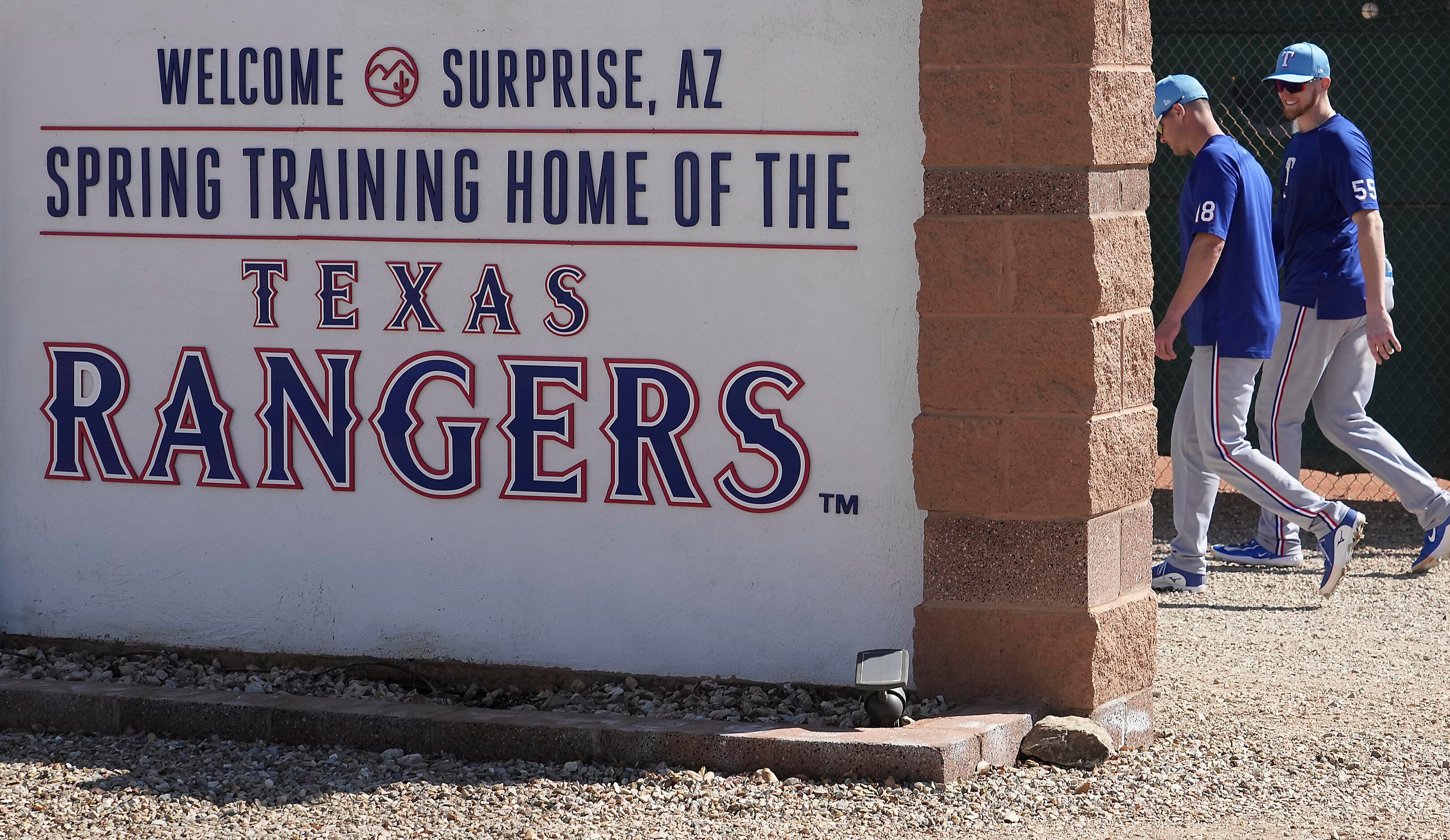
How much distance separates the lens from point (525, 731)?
16.2ft

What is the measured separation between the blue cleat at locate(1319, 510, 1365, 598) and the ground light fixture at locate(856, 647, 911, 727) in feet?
8.89

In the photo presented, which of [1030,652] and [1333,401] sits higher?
[1333,401]

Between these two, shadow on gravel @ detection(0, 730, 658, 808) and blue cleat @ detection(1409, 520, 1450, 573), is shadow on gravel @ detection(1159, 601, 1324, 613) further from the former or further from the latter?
shadow on gravel @ detection(0, 730, 658, 808)

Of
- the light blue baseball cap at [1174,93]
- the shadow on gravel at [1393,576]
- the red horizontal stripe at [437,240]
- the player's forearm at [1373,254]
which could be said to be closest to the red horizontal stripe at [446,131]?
the red horizontal stripe at [437,240]

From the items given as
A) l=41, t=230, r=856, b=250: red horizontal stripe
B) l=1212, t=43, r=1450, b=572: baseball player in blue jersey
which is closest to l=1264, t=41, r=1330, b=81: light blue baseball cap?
l=1212, t=43, r=1450, b=572: baseball player in blue jersey

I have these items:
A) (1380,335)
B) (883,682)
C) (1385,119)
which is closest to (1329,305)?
(1380,335)

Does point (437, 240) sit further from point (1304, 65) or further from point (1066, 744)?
point (1304, 65)

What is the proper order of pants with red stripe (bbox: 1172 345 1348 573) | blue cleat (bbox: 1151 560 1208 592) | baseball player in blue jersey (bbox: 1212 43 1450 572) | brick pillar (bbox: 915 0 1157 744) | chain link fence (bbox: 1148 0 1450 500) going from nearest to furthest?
brick pillar (bbox: 915 0 1157 744)
pants with red stripe (bbox: 1172 345 1348 573)
baseball player in blue jersey (bbox: 1212 43 1450 572)
blue cleat (bbox: 1151 560 1208 592)
chain link fence (bbox: 1148 0 1450 500)

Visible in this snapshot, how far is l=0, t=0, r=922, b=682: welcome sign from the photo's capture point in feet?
17.0

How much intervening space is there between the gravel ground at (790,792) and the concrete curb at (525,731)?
0.05 meters

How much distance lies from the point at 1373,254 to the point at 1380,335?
13.0 inches

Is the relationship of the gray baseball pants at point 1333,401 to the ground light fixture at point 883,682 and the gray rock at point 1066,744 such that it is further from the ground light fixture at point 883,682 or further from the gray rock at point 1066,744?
the ground light fixture at point 883,682

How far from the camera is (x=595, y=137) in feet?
17.4

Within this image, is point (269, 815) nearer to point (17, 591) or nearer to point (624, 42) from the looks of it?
point (17, 591)
